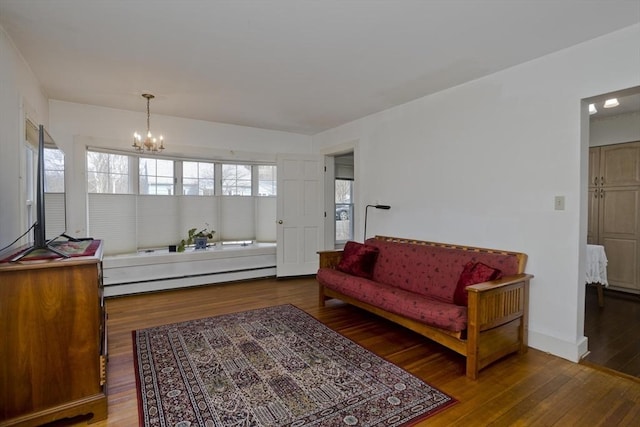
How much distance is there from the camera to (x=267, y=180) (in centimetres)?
545

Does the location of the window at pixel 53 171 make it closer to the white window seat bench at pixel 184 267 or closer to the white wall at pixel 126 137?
the white wall at pixel 126 137

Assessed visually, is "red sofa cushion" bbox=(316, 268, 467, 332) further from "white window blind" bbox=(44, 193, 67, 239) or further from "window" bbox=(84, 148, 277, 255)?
"white window blind" bbox=(44, 193, 67, 239)

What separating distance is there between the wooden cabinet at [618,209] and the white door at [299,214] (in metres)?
3.90

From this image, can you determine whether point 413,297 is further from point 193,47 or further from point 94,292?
point 193,47

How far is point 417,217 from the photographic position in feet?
12.0

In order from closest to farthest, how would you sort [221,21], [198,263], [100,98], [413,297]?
1. [221,21]
2. [413,297]
3. [100,98]
4. [198,263]

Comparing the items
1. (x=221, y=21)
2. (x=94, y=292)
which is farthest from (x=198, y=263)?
(x=221, y=21)

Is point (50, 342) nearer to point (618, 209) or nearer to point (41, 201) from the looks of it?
point (41, 201)

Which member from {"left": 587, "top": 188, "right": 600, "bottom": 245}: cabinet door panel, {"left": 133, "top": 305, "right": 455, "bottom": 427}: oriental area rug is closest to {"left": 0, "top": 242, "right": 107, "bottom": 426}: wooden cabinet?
{"left": 133, "top": 305, "right": 455, "bottom": 427}: oriental area rug

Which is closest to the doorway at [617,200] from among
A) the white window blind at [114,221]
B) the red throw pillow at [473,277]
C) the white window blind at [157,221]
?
the red throw pillow at [473,277]

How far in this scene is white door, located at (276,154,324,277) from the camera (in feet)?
16.5

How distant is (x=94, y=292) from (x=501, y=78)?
3.48m

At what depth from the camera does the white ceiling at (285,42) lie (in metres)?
1.98

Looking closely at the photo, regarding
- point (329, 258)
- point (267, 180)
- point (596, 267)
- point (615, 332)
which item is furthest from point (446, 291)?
point (267, 180)
